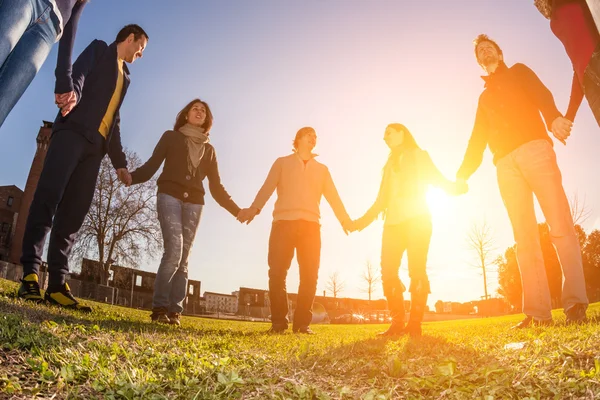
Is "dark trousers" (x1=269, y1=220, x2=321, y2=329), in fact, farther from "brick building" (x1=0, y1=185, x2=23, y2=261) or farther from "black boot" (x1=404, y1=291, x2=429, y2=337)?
"brick building" (x1=0, y1=185, x2=23, y2=261)

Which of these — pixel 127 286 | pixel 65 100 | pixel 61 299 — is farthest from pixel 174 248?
pixel 127 286

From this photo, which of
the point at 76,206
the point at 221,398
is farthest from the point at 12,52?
the point at 76,206

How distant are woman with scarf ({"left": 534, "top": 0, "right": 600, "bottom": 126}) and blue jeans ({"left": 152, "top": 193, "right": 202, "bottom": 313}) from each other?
4670 millimetres

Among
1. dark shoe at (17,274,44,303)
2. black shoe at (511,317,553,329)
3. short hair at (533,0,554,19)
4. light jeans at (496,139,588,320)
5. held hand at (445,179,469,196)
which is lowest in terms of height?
black shoe at (511,317,553,329)

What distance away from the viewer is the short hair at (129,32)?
16.9 ft

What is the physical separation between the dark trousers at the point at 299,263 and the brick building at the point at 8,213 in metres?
49.7

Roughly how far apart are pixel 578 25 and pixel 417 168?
2.98 metres

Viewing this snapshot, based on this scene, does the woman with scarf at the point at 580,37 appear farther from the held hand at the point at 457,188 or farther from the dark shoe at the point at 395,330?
the dark shoe at the point at 395,330

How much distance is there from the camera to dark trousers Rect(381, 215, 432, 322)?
4730mm

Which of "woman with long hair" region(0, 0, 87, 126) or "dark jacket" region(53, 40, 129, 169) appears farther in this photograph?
"dark jacket" region(53, 40, 129, 169)

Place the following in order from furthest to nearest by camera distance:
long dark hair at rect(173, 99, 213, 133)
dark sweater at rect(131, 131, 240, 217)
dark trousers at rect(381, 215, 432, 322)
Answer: long dark hair at rect(173, 99, 213, 133) < dark sweater at rect(131, 131, 240, 217) < dark trousers at rect(381, 215, 432, 322)

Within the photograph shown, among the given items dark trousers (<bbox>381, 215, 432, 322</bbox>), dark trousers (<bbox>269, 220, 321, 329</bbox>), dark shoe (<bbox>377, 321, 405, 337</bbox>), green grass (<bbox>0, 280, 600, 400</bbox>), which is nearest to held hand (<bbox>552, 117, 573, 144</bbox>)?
dark trousers (<bbox>381, 215, 432, 322</bbox>)

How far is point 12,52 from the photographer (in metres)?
2.21

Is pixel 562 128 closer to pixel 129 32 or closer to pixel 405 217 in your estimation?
pixel 405 217
